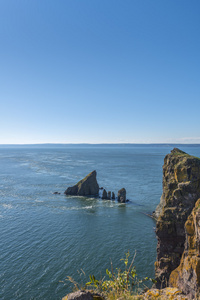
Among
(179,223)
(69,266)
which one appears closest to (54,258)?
(69,266)

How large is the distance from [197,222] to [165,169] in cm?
1921

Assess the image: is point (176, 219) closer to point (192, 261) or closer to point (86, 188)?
point (192, 261)

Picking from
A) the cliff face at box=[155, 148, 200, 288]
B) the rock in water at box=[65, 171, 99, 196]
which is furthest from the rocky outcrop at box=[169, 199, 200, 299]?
the rock in water at box=[65, 171, 99, 196]

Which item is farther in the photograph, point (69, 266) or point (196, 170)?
point (69, 266)

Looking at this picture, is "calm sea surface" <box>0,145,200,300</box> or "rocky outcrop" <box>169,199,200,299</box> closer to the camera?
"rocky outcrop" <box>169,199,200,299</box>

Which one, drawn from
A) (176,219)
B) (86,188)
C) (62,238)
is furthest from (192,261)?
(86,188)

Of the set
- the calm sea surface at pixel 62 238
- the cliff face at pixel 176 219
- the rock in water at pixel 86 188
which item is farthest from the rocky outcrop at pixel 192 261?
the rock in water at pixel 86 188

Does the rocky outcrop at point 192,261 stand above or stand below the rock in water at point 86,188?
above

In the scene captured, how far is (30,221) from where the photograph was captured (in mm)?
42938

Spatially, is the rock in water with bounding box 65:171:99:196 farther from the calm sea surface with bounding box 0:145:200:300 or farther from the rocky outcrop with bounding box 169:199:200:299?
the rocky outcrop with bounding box 169:199:200:299

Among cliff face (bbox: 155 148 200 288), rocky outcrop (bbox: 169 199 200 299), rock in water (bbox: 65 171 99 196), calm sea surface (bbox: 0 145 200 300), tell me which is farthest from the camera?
rock in water (bbox: 65 171 99 196)

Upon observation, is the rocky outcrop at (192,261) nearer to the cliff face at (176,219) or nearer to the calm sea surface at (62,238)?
the calm sea surface at (62,238)

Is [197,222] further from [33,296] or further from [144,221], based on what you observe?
[144,221]

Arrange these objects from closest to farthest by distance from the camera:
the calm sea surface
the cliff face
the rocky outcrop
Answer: the rocky outcrop, the cliff face, the calm sea surface
